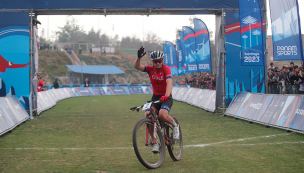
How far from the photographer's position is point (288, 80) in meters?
15.9

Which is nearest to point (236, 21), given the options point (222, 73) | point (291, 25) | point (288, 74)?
point (222, 73)

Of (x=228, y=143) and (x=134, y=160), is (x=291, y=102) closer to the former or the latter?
(x=228, y=143)

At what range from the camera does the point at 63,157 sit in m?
6.11

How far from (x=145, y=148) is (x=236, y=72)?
36.1 feet

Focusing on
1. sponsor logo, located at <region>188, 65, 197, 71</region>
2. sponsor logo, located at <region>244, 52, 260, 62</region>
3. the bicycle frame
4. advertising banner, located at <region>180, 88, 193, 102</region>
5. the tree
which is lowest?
advertising banner, located at <region>180, 88, 193, 102</region>

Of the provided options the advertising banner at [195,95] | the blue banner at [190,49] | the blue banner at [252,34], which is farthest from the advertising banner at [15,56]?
the blue banner at [190,49]

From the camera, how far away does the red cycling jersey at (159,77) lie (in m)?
5.63

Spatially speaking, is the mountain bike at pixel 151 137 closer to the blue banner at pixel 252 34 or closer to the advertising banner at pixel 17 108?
the advertising banner at pixel 17 108

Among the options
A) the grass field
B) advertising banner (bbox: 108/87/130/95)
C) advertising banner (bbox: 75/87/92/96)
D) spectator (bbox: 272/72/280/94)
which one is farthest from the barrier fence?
advertising banner (bbox: 108/87/130/95)

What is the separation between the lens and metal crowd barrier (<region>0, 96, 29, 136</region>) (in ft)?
30.1

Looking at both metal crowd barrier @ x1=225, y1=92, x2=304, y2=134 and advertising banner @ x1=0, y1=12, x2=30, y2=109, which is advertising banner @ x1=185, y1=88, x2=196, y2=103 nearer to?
metal crowd barrier @ x1=225, y1=92, x2=304, y2=134

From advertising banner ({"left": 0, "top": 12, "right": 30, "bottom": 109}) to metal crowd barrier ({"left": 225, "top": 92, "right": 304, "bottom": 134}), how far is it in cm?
976

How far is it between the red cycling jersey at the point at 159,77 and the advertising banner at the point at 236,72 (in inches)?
389

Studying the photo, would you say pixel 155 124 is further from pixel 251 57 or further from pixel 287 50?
pixel 251 57
